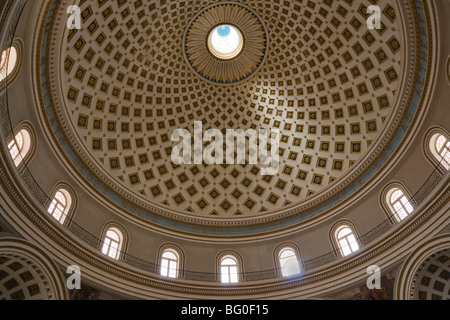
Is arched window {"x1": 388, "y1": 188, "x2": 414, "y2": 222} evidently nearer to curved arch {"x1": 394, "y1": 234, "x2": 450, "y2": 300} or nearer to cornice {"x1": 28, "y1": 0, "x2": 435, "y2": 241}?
cornice {"x1": 28, "y1": 0, "x2": 435, "y2": 241}

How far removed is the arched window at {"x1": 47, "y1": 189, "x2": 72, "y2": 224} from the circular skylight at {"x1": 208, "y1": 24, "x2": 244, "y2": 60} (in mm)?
13717

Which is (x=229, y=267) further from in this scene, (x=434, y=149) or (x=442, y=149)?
(x=442, y=149)

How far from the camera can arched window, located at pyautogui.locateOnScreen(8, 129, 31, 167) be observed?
15375 mm

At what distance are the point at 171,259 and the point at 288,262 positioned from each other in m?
6.22

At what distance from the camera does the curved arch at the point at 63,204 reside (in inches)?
681

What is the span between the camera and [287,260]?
821 inches

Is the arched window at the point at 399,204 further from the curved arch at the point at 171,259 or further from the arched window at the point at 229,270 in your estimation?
the curved arch at the point at 171,259

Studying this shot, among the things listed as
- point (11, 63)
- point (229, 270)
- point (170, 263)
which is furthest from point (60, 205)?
point (229, 270)

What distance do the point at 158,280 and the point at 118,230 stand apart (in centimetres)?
367

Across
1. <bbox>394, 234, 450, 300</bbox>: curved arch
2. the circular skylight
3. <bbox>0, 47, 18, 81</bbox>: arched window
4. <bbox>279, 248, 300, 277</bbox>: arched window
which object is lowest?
<bbox>394, 234, 450, 300</bbox>: curved arch

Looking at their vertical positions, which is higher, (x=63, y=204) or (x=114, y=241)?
(x=63, y=204)

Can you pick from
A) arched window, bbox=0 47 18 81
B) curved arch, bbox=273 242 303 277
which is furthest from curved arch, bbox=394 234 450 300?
arched window, bbox=0 47 18 81
